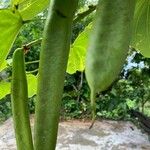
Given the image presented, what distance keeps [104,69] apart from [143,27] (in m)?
0.36

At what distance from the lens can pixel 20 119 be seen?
1.62ft

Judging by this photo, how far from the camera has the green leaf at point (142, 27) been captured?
697 millimetres

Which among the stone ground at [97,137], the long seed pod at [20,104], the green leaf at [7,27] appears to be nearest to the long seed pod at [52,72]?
the long seed pod at [20,104]

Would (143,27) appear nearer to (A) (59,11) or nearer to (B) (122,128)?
(A) (59,11)

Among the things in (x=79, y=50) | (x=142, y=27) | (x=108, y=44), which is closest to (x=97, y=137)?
(x=79, y=50)

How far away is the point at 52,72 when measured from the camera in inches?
17.5

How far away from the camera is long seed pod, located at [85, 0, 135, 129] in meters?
0.39

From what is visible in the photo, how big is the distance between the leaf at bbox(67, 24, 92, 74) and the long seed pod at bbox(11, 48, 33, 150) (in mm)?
267

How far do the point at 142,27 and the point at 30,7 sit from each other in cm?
17

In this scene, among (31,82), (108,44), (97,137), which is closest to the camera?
(108,44)

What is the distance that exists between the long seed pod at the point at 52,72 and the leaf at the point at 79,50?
30 cm

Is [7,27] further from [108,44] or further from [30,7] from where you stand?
[108,44]

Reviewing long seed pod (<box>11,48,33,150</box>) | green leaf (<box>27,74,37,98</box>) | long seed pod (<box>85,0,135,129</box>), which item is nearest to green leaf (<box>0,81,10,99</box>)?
green leaf (<box>27,74,37,98</box>)

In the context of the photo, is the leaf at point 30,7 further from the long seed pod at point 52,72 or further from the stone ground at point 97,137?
the stone ground at point 97,137
